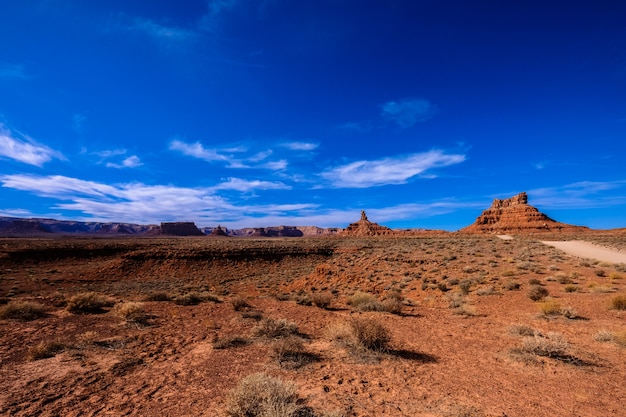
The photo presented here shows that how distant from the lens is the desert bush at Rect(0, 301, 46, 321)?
35.7ft

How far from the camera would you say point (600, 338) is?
7.71 m

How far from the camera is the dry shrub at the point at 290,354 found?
6.93 m

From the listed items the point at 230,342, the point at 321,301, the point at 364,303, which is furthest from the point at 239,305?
the point at 364,303

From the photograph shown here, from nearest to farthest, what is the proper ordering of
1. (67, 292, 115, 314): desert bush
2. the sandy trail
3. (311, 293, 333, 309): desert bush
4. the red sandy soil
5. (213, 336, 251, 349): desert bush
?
1. the red sandy soil
2. (213, 336, 251, 349): desert bush
3. (67, 292, 115, 314): desert bush
4. (311, 293, 333, 309): desert bush
5. the sandy trail

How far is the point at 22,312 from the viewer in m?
11.1

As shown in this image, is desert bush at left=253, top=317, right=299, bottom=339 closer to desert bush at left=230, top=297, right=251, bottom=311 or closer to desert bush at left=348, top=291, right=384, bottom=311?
desert bush at left=230, top=297, right=251, bottom=311

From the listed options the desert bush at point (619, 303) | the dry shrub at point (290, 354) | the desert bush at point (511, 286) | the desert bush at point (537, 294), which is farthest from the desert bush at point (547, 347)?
the desert bush at point (511, 286)

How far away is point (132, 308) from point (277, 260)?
963 inches

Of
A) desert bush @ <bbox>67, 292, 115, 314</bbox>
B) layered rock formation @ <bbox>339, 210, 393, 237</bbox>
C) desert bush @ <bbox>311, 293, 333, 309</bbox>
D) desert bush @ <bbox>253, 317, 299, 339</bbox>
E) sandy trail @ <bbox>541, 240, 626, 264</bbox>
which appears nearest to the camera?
desert bush @ <bbox>253, 317, 299, 339</bbox>

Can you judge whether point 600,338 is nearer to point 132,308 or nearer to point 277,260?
point 132,308

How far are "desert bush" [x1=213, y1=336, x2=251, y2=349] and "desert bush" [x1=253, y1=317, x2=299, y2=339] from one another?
0.56 metres

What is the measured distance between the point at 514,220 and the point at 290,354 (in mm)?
118282

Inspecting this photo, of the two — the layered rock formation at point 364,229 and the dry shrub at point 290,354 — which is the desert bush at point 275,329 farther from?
the layered rock formation at point 364,229

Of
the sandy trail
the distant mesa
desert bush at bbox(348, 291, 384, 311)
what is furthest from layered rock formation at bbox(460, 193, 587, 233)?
the distant mesa
